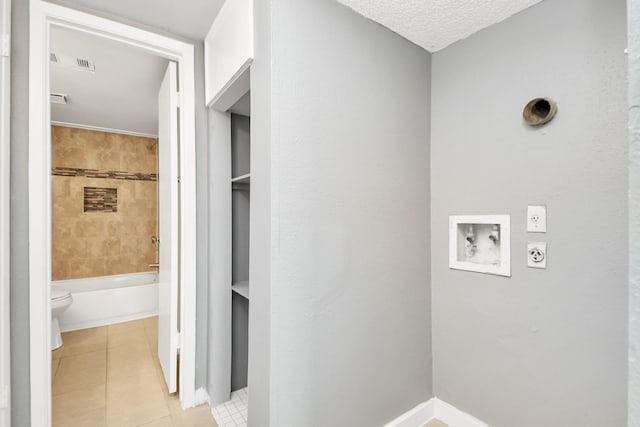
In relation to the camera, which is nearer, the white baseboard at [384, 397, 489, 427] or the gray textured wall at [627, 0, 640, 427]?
the gray textured wall at [627, 0, 640, 427]

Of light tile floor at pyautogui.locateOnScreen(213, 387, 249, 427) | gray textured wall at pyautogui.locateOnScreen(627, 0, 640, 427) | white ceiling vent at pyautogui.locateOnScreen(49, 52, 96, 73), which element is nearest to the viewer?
gray textured wall at pyautogui.locateOnScreen(627, 0, 640, 427)

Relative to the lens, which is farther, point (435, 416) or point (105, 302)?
point (105, 302)

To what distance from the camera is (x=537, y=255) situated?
1460 millimetres

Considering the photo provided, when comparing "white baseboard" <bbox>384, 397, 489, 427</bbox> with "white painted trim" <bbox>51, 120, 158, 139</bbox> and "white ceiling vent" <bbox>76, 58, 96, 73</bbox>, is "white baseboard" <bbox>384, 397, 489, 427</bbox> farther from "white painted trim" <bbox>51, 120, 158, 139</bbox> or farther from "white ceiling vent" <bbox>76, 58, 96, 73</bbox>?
"white painted trim" <bbox>51, 120, 158, 139</bbox>

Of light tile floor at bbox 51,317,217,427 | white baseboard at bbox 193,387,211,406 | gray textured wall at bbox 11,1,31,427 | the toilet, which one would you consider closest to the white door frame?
gray textured wall at bbox 11,1,31,427

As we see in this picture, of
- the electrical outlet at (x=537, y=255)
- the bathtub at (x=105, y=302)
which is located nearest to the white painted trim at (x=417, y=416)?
the electrical outlet at (x=537, y=255)

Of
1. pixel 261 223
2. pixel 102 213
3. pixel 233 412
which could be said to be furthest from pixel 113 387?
pixel 102 213

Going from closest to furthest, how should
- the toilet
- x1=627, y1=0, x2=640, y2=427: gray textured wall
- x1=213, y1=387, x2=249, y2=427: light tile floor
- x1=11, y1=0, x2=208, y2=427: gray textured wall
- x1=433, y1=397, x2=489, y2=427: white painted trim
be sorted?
x1=627, y1=0, x2=640, y2=427: gray textured wall
x1=11, y1=0, x2=208, y2=427: gray textured wall
x1=433, y1=397, x2=489, y2=427: white painted trim
x1=213, y1=387, x2=249, y2=427: light tile floor
the toilet

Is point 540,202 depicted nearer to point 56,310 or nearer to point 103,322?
point 56,310

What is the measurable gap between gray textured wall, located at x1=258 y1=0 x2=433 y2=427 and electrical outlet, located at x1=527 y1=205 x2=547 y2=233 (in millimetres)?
549

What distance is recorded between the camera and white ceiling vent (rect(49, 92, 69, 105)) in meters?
2.79

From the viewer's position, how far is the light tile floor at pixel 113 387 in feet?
5.95

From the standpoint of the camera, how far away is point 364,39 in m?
1.57
